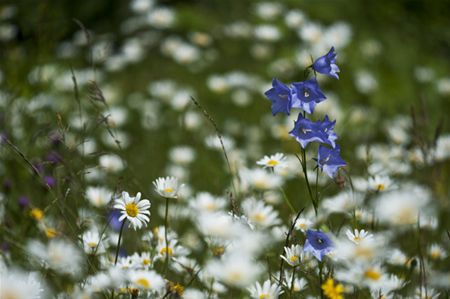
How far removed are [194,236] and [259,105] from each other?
2.02 meters

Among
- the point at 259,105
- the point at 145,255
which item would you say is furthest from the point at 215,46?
the point at 145,255

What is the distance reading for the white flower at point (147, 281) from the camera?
1.27m

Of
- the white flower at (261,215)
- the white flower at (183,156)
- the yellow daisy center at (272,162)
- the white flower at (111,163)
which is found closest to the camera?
the yellow daisy center at (272,162)

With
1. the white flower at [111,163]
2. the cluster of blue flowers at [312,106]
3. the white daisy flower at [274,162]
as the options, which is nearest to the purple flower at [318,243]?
the cluster of blue flowers at [312,106]

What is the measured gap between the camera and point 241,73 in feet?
14.2

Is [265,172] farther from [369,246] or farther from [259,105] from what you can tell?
[259,105]

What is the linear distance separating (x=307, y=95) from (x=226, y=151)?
1715 mm

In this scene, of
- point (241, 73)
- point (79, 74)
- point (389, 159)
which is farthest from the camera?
point (241, 73)

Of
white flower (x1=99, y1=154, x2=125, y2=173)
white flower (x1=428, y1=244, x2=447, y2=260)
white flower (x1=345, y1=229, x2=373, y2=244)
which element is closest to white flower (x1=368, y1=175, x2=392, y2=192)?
white flower (x1=428, y1=244, x2=447, y2=260)

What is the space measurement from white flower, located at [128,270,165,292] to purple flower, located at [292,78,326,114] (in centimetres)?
44

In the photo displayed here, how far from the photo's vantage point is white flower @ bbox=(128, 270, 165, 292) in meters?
1.27

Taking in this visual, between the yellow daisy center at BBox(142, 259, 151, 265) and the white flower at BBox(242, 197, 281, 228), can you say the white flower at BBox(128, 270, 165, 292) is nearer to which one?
the yellow daisy center at BBox(142, 259, 151, 265)

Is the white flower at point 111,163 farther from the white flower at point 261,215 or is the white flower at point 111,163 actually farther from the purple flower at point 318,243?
the purple flower at point 318,243

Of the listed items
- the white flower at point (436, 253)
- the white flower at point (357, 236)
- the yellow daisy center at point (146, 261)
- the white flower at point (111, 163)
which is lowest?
the white flower at point (357, 236)
